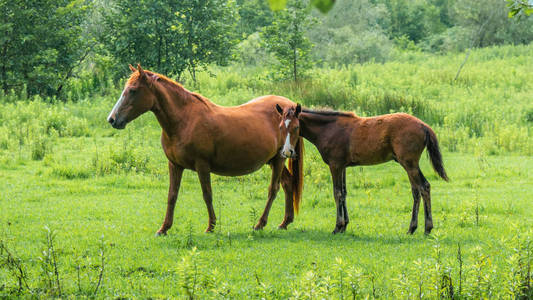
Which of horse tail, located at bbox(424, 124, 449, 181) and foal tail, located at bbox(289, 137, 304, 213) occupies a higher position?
horse tail, located at bbox(424, 124, 449, 181)

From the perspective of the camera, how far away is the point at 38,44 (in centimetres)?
2188

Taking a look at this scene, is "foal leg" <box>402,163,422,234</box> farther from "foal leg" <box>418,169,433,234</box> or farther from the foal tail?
the foal tail

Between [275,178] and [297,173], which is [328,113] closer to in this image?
[297,173]

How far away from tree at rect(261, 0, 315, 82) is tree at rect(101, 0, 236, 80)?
1842mm

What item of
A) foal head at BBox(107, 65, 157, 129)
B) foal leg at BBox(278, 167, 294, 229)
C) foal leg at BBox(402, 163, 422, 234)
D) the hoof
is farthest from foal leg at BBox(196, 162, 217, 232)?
foal leg at BBox(402, 163, 422, 234)

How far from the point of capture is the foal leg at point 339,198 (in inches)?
326

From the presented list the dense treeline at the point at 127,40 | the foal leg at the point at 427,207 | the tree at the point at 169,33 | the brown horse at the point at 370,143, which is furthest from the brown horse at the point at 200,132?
the tree at the point at 169,33

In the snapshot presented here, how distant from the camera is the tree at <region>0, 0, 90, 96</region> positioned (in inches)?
834

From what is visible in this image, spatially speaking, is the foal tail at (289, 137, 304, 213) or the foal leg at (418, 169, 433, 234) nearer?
the foal leg at (418, 169, 433, 234)

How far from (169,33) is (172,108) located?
49.2 ft

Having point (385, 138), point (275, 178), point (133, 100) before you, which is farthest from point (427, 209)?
point (133, 100)

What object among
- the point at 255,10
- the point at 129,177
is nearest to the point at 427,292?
the point at 129,177

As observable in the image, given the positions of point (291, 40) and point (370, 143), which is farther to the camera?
point (291, 40)

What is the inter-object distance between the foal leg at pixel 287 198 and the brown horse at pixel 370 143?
28.4 inches
